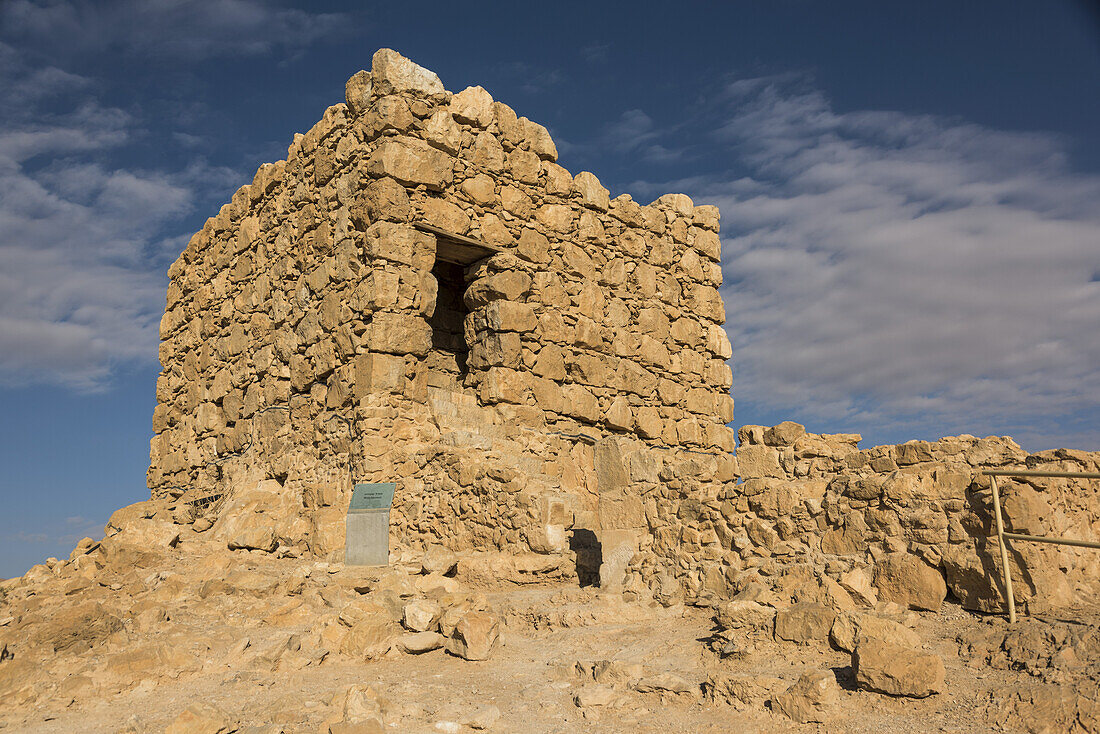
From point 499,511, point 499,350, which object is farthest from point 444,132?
point 499,511

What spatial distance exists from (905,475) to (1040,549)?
30.2 inches

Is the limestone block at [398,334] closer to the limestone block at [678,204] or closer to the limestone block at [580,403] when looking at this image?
the limestone block at [580,403]

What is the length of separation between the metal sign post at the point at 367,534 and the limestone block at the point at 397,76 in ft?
13.8

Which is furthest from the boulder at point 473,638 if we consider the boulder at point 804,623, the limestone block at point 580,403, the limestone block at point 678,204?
the limestone block at point 678,204

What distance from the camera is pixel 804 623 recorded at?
4363 mm

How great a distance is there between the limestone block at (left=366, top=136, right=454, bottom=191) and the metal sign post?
330 cm

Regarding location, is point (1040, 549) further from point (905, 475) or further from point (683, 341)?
point (683, 341)

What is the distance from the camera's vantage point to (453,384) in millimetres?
8773

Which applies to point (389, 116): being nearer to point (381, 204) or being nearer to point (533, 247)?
point (381, 204)

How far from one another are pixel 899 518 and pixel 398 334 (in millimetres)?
4933

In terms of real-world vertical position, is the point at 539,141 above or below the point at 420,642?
above

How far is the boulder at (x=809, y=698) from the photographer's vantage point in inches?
141

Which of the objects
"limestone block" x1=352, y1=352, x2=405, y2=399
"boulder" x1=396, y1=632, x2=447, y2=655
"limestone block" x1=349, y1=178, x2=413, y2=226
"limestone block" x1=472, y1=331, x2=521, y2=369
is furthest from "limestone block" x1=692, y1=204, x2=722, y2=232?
"boulder" x1=396, y1=632, x2=447, y2=655

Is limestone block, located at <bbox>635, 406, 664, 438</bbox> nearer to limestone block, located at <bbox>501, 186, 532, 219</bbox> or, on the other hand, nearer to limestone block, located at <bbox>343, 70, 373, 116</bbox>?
limestone block, located at <bbox>501, 186, 532, 219</bbox>
